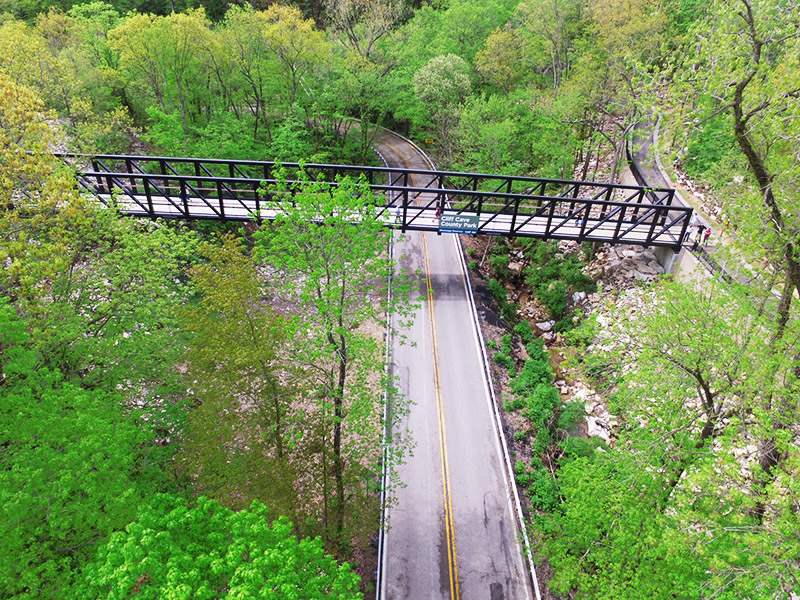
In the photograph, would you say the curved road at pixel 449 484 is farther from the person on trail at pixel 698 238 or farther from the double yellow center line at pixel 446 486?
the person on trail at pixel 698 238

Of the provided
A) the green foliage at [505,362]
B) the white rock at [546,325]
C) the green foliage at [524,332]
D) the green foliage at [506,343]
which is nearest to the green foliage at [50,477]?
the green foliage at [505,362]

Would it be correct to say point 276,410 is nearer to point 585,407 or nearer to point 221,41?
point 585,407

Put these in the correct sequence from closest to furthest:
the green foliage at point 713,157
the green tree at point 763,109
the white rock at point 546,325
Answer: the green tree at point 763,109 < the green foliage at point 713,157 < the white rock at point 546,325

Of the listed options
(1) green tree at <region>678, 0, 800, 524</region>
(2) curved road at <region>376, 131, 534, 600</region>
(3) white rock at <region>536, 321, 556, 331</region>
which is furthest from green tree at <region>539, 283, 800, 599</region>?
(3) white rock at <region>536, 321, 556, 331</region>

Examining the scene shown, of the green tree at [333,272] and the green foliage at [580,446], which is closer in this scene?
the green tree at [333,272]

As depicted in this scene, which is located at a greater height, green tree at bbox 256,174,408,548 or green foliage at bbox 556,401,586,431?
green tree at bbox 256,174,408,548

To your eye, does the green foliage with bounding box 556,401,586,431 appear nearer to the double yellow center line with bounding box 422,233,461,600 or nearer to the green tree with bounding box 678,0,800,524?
the double yellow center line with bounding box 422,233,461,600

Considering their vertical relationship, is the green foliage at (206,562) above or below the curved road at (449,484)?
above

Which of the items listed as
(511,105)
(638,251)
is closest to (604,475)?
(638,251)
